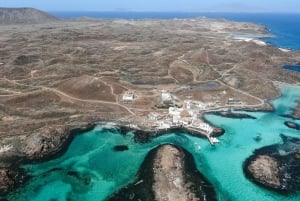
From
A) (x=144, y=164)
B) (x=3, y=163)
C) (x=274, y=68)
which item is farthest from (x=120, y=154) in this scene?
(x=274, y=68)

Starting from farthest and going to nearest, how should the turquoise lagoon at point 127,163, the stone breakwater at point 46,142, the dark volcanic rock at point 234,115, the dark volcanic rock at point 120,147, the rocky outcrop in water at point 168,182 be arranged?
the dark volcanic rock at point 234,115 < the dark volcanic rock at point 120,147 < the stone breakwater at point 46,142 < the turquoise lagoon at point 127,163 < the rocky outcrop in water at point 168,182

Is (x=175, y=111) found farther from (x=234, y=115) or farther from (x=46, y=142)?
(x=46, y=142)

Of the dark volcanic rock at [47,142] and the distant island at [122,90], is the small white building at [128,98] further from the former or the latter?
the dark volcanic rock at [47,142]

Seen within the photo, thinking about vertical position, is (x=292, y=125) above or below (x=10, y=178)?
above

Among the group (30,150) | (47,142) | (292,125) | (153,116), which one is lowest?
(292,125)

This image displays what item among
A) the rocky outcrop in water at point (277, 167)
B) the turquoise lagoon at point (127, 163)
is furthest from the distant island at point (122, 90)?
the rocky outcrop in water at point (277, 167)

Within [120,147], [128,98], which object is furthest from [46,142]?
[128,98]
